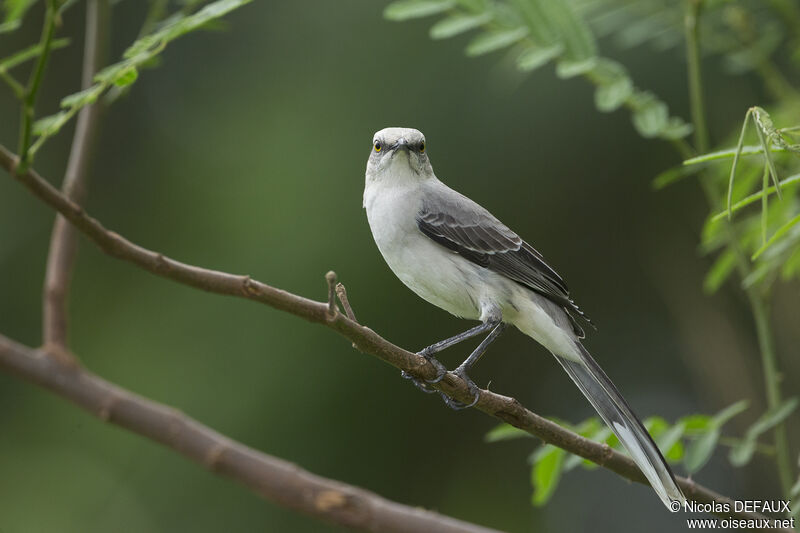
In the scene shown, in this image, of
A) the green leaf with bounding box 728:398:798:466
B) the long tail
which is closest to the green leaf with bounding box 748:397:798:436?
the green leaf with bounding box 728:398:798:466

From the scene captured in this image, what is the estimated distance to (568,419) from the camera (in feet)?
22.1

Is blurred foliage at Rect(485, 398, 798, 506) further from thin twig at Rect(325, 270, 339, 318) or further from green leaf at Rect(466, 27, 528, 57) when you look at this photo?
green leaf at Rect(466, 27, 528, 57)

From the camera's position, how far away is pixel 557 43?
11.3 feet

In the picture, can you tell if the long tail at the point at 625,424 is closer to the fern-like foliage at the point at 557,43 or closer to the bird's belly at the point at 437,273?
the bird's belly at the point at 437,273

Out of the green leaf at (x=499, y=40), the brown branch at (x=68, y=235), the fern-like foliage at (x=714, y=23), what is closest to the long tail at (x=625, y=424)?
the green leaf at (x=499, y=40)

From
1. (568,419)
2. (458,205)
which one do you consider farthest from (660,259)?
(458,205)

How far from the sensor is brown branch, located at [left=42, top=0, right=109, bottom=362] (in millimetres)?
2639

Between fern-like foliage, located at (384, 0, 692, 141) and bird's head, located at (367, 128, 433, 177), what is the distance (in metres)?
0.50

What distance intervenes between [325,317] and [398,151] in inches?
72.2

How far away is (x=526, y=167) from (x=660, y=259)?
1.13 m

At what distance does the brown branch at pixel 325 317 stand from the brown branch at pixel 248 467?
0.38 meters

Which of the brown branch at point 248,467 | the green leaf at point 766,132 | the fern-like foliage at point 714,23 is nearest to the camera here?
the green leaf at point 766,132

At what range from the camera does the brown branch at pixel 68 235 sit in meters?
2.64

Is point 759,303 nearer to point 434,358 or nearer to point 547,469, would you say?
point 547,469
